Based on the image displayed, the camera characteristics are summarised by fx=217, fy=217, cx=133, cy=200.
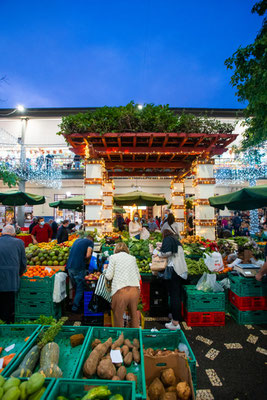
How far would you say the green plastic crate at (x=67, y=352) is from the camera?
6.32 feet

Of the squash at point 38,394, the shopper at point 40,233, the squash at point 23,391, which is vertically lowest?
the squash at point 38,394

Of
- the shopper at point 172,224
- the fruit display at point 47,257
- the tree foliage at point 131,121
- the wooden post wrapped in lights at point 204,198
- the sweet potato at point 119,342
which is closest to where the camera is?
the sweet potato at point 119,342

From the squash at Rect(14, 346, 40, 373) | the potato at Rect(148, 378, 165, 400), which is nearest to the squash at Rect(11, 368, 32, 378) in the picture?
the squash at Rect(14, 346, 40, 373)

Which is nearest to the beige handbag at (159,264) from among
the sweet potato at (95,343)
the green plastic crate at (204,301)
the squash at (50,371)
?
the green plastic crate at (204,301)

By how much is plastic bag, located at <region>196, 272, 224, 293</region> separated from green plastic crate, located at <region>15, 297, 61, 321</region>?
10.9ft

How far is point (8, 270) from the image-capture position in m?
4.16

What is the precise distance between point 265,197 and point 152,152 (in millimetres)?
4120

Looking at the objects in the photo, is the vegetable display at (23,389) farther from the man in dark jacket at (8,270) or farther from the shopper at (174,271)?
the shopper at (174,271)

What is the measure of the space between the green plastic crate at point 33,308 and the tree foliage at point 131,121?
16.8 feet

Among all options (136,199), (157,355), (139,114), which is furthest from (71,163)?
(157,355)

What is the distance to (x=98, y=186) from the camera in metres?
8.34

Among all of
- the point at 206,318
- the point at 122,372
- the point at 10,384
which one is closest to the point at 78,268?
the point at 206,318

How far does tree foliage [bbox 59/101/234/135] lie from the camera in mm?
→ 7125

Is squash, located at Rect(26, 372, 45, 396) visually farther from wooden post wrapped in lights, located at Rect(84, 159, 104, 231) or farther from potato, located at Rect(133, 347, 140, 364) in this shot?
wooden post wrapped in lights, located at Rect(84, 159, 104, 231)
